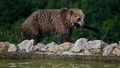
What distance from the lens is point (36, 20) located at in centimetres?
1314

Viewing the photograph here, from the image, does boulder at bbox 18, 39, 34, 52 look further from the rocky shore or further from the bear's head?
the bear's head

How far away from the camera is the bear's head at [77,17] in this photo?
12.6 metres

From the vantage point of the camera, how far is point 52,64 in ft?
32.7

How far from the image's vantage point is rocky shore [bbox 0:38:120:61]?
10.2m

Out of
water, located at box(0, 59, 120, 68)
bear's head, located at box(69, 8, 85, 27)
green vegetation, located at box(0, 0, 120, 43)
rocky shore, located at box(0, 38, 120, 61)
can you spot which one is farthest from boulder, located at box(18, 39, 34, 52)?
green vegetation, located at box(0, 0, 120, 43)

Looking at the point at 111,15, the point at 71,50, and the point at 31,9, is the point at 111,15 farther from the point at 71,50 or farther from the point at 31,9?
the point at 71,50

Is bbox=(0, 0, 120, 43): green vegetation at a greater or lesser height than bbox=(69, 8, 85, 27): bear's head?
lesser

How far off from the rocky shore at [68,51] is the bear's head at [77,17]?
2.01 metres

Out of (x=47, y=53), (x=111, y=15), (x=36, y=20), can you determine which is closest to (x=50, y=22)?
(x=36, y=20)

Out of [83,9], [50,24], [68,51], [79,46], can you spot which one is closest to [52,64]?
[68,51]

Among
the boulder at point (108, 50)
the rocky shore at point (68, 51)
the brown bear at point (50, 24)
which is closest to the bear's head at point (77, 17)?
the brown bear at point (50, 24)

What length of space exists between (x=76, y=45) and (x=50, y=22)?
2.74 metres

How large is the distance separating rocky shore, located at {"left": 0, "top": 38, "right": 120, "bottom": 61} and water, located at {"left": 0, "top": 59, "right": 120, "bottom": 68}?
11 centimetres

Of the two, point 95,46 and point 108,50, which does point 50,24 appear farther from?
point 108,50
